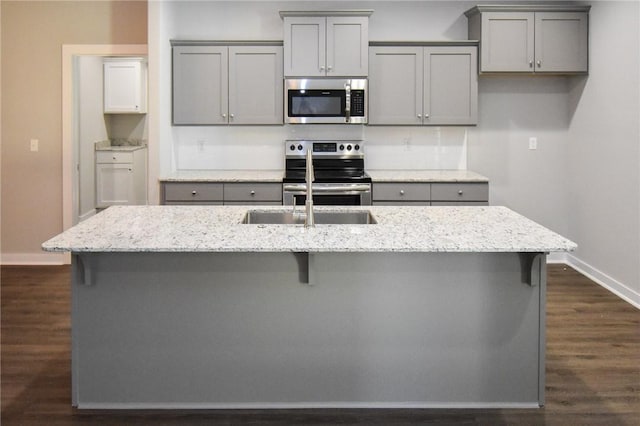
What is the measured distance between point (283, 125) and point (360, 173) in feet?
2.55

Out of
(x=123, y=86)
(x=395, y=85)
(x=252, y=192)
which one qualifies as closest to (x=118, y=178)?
(x=123, y=86)

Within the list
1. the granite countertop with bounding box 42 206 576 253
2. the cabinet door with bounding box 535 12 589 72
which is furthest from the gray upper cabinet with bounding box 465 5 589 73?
the granite countertop with bounding box 42 206 576 253

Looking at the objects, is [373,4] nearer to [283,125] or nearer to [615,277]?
[283,125]

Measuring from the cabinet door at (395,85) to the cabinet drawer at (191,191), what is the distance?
143 cm

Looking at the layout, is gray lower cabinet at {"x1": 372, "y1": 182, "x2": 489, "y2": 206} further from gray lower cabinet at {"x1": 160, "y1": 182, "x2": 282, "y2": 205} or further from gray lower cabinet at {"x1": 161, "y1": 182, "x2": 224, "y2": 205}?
gray lower cabinet at {"x1": 161, "y1": 182, "x2": 224, "y2": 205}

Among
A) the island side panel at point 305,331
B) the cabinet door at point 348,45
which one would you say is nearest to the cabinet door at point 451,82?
the cabinet door at point 348,45

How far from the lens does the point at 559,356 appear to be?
386cm

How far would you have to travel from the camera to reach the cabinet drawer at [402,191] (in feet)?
18.4

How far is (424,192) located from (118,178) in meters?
4.26

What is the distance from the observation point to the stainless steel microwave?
Answer: 579 centimetres

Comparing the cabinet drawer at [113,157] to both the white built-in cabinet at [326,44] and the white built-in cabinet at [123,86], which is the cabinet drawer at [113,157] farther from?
the white built-in cabinet at [326,44]

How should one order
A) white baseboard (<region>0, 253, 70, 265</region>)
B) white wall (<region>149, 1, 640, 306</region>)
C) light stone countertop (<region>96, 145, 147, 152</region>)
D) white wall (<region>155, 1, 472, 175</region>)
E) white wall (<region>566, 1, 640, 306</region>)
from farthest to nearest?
light stone countertop (<region>96, 145, 147, 152</region>) < white baseboard (<region>0, 253, 70, 265</region>) < white wall (<region>155, 1, 472, 175</region>) < white wall (<region>149, 1, 640, 306</region>) < white wall (<region>566, 1, 640, 306</region>)

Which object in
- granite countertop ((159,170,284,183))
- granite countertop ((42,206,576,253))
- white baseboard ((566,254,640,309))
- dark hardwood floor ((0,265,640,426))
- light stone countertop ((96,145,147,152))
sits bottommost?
dark hardwood floor ((0,265,640,426))

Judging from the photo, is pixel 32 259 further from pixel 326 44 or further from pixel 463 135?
pixel 463 135
